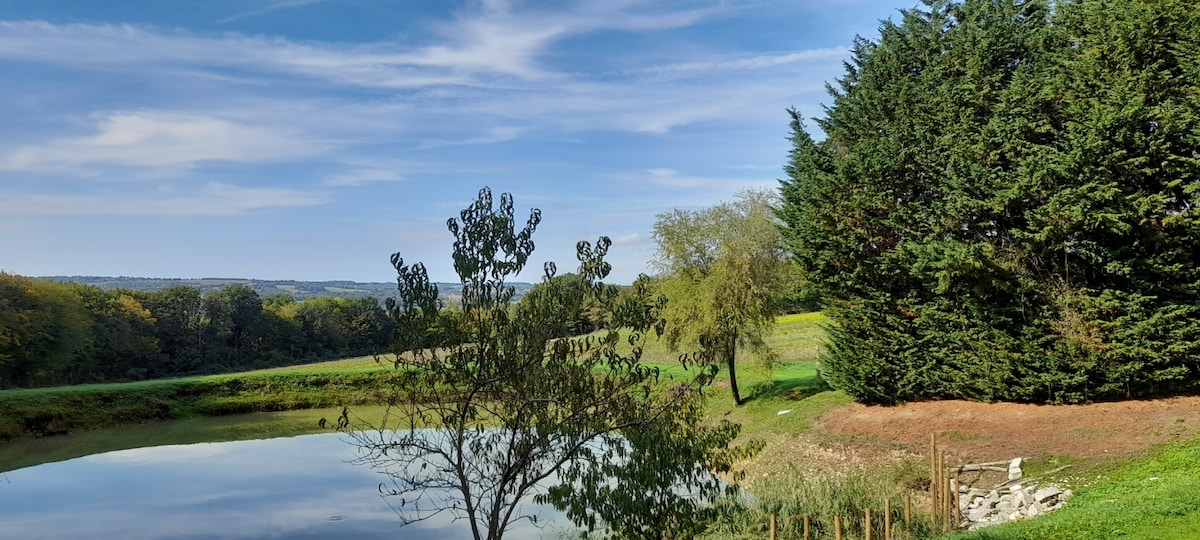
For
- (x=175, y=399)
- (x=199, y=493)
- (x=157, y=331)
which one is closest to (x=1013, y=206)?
(x=199, y=493)

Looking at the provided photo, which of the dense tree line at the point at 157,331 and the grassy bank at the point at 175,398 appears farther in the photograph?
the dense tree line at the point at 157,331

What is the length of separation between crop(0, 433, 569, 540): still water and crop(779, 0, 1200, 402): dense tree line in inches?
454

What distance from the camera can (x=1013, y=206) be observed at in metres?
18.5

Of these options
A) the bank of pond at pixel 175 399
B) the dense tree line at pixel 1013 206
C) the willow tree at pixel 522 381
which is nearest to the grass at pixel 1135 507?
the dense tree line at pixel 1013 206

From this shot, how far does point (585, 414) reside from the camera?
6.99 meters

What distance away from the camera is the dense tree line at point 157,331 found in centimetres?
4212

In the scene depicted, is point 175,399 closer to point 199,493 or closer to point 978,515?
point 199,493

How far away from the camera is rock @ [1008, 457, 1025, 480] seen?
48.9 ft

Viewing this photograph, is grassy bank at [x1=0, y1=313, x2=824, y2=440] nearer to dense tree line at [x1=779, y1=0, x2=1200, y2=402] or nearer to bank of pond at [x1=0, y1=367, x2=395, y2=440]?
bank of pond at [x1=0, y1=367, x2=395, y2=440]

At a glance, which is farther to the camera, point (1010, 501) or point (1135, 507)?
point (1010, 501)

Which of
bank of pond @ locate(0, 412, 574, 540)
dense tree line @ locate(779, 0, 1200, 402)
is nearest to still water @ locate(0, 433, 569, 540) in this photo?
bank of pond @ locate(0, 412, 574, 540)

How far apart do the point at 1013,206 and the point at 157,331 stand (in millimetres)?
61352

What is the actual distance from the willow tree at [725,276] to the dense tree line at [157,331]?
28.8 m

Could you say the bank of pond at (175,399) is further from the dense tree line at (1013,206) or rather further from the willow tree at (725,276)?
the dense tree line at (1013,206)
